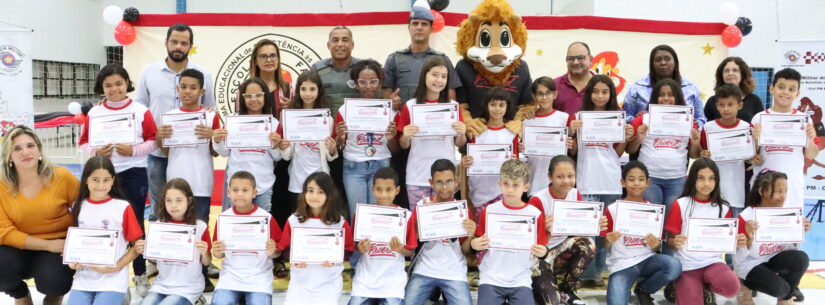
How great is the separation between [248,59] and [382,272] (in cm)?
415

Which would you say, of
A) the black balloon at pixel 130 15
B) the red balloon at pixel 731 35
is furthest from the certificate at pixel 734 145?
the black balloon at pixel 130 15

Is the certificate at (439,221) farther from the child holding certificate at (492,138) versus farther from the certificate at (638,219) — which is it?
the certificate at (638,219)

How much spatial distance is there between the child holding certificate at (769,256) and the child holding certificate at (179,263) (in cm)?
301

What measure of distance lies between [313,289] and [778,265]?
2.65 m

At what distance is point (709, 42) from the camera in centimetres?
710

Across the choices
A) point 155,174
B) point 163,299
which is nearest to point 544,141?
point 163,299

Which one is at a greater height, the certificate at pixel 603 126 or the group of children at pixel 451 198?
the certificate at pixel 603 126

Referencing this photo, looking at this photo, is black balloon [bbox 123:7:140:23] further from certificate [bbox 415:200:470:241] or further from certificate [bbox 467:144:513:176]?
certificate [bbox 415:200:470:241]

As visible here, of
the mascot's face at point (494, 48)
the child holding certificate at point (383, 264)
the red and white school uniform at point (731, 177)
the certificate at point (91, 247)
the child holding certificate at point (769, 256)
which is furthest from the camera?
the mascot's face at point (494, 48)

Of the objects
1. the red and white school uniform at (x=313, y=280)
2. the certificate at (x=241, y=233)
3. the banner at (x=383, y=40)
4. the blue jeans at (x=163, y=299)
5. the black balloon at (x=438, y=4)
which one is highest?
the black balloon at (x=438, y=4)

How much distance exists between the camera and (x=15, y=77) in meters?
5.75

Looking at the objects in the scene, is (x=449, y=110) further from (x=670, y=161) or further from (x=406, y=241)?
(x=670, y=161)

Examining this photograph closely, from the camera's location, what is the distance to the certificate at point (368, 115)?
3.97 meters

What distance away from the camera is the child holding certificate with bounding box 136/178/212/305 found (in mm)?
3469
